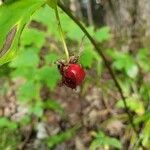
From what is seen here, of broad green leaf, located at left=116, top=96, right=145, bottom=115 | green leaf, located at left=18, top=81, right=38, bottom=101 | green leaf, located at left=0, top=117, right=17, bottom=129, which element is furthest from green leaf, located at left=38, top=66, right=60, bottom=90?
green leaf, located at left=0, top=117, right=17, bottom=129

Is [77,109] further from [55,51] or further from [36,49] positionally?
[36,49]

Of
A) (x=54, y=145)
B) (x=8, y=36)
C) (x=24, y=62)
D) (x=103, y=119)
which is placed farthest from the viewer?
(x=103, y=119)

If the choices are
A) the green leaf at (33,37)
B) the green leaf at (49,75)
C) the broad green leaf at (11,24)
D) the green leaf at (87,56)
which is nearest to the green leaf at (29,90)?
the green leaf at (49,75)

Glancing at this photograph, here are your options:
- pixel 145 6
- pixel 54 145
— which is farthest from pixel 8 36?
pixel 145 6

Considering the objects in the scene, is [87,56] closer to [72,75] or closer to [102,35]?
[102,35]

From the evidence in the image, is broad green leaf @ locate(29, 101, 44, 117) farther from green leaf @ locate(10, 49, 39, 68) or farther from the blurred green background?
green leaf @ locate(10, 49, 39, 68)
